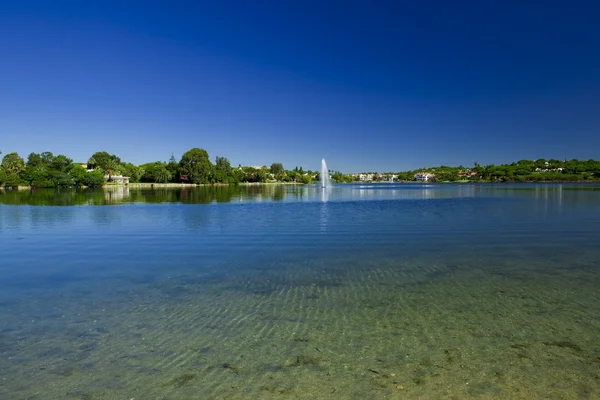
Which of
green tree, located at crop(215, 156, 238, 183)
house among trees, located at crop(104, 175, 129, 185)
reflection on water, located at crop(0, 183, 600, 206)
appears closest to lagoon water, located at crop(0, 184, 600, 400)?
reflection on water, located at crop(0, 183, 600, 206)

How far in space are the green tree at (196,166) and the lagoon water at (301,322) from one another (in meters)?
132

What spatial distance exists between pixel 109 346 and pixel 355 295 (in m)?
5.36

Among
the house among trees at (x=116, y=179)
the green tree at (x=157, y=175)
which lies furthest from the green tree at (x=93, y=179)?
the green tree at (x=157, y=175)

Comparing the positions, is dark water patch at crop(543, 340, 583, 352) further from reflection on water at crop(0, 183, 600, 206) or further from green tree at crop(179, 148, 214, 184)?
green tree at crop(179, 148, 214, 184)

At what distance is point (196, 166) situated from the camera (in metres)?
144

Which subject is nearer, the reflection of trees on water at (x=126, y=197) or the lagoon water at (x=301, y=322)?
the lagoon water at (x=301, y=322)

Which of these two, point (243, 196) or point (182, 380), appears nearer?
point (182, 380)

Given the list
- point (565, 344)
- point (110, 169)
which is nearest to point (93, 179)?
point (110, 169)

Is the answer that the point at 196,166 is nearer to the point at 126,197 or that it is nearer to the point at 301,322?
the point at 126,197

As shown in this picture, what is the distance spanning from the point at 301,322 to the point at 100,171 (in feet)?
459

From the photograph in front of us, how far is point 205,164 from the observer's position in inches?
5758

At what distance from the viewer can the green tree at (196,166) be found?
475 feet

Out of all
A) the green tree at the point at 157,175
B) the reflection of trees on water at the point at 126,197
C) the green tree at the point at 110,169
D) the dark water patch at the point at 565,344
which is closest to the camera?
the dark water patch at the point at 565,344

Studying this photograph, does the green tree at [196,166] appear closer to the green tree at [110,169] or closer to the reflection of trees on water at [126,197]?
the green tree at [110,169]
